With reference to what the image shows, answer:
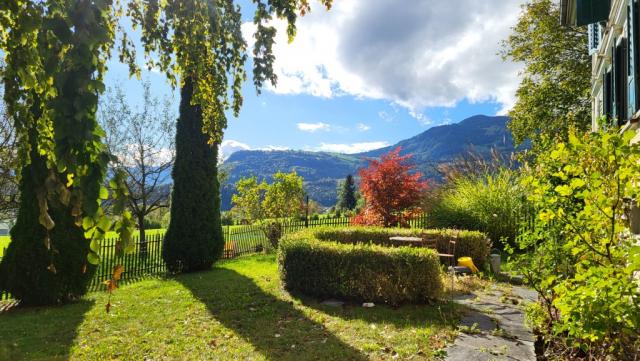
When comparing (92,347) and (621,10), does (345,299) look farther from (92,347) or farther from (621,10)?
(621,10)

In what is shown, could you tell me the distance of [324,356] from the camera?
193 inches

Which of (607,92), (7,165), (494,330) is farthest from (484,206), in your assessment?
(7,165)

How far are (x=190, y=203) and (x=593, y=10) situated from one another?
11.1 m

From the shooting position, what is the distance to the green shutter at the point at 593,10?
337 inches

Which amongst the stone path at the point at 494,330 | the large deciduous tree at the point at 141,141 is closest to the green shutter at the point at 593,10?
the stone path at the point at 494,330

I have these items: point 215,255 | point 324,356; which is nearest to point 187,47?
point 324,356

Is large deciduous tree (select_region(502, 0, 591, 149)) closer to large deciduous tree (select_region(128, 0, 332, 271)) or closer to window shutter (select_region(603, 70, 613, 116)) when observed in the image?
window shutter (select_region(603, 70, 613, 116))

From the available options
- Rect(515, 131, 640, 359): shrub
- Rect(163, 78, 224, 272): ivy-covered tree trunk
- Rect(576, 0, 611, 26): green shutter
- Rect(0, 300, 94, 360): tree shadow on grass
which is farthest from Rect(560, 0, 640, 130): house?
Rect(163, 78, 224, 272): ivy-covered tree trunk

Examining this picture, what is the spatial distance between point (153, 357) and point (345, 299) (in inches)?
144

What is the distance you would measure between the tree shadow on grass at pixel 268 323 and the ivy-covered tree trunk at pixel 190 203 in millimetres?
1993

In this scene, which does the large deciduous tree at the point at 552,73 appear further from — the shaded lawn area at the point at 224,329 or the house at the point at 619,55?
the shaded lawn area at the point at 224,329

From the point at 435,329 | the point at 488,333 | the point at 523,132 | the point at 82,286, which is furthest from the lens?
the point at 523,132

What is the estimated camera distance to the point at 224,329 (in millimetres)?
6152

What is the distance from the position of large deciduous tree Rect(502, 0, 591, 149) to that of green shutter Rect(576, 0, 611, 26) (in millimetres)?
11414
